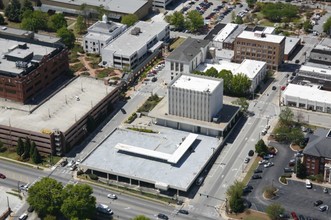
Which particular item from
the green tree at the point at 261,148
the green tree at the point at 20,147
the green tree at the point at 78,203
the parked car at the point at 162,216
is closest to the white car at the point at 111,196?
the green tree at the point at 78,203

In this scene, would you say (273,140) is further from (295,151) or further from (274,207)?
(274,207)

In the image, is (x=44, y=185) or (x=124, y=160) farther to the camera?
(x=124, y=160)

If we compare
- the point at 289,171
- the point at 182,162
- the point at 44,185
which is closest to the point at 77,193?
the point at 44,185

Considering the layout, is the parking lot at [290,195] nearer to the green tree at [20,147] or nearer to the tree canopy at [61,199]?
the tree canopy at [61,199]

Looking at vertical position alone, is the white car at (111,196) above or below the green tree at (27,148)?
below

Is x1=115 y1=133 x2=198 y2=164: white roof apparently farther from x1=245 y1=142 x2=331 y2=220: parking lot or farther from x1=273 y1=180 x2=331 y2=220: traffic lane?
x1=273 y1=180 x2=331 y2=220: traffic lane

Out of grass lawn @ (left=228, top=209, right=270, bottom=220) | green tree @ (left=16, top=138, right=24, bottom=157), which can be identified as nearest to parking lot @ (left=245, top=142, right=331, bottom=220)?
grass lawn @ (left=228, top=209, right=270, bottom=220)
